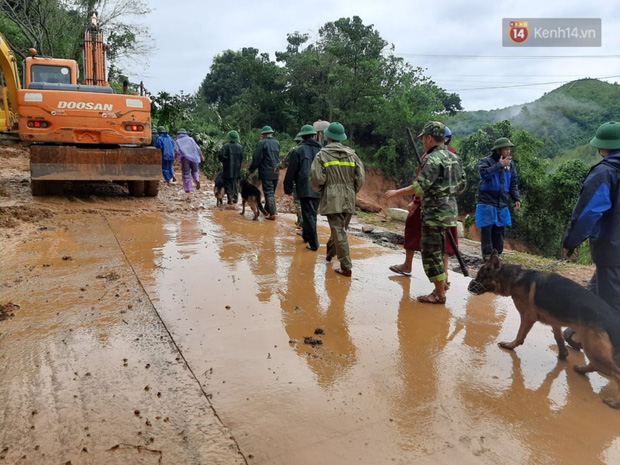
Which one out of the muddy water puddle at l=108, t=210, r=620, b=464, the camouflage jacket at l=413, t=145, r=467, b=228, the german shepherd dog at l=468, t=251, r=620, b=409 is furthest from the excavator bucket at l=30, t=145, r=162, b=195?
the german shepherd dog at l=468, t=251, r=620, b=409

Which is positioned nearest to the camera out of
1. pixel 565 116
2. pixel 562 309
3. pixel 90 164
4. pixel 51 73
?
pixel 562 309

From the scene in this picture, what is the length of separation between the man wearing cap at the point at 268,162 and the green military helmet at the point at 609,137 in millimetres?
6082

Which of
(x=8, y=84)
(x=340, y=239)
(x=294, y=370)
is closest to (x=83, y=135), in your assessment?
(x=8, y=84)

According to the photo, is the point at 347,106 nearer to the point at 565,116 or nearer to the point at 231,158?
the point at 231,158

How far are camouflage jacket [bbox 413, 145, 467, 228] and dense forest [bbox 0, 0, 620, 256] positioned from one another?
52.7 feet

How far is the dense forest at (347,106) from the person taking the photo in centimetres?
1958

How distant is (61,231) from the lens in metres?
6.69

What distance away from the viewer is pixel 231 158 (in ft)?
32.3

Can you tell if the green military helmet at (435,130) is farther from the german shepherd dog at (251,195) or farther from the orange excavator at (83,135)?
the orange excavator at (83,135)

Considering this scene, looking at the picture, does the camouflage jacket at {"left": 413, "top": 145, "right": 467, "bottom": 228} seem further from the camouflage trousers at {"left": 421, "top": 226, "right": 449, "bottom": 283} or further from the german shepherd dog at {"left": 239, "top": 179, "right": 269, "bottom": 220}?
the german shepherd dog at {"left": 239, "top": 179, "right": 269, "bottom": 220}

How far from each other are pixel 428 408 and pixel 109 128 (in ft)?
26.4

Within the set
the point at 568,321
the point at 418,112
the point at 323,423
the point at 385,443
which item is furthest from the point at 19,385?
the point at 418,112

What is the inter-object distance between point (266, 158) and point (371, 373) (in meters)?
6.35

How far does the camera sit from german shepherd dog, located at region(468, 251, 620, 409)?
281 centimetres
